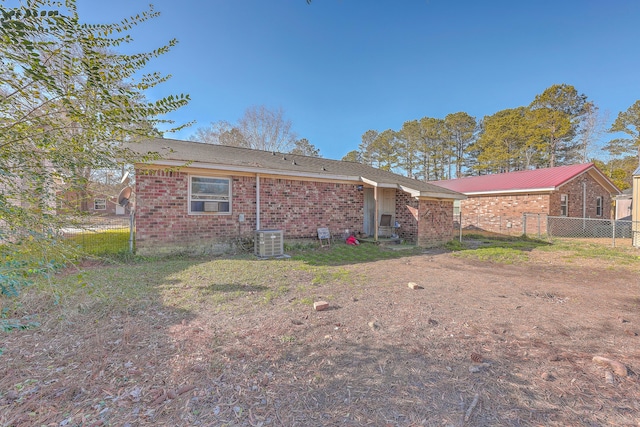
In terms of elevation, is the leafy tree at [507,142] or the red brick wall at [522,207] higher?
the leafy tree at [507,142]

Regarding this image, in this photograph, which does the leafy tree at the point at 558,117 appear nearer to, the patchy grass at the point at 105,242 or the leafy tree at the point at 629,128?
the leafy tree at the point at 629,128

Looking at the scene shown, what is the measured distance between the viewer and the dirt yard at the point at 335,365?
193cm

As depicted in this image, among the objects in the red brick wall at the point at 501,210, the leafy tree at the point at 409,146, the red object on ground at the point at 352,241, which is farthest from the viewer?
the leafy tree at the point at 409,146

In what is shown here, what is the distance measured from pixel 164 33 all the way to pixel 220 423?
4768mm

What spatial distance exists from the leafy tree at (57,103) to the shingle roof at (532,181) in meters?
18.1

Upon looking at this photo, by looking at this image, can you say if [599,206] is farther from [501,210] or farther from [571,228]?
[501,210]

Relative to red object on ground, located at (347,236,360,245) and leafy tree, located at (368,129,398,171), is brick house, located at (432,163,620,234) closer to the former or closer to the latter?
red object on ground, located at (347,236,360,245)


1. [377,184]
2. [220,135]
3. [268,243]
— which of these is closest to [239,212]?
[268,243]

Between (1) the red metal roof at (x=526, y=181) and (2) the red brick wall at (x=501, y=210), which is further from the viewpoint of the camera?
(2) the red brick wall at (x=501, y=210)

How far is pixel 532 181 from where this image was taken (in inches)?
621

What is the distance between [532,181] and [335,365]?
1843cm

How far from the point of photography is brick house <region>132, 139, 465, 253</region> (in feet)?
24.5

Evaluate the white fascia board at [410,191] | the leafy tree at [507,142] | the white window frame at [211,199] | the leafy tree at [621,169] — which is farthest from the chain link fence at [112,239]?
the leafy tree at [621,169]

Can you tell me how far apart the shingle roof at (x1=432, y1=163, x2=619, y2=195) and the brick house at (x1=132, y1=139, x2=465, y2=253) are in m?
6.78
